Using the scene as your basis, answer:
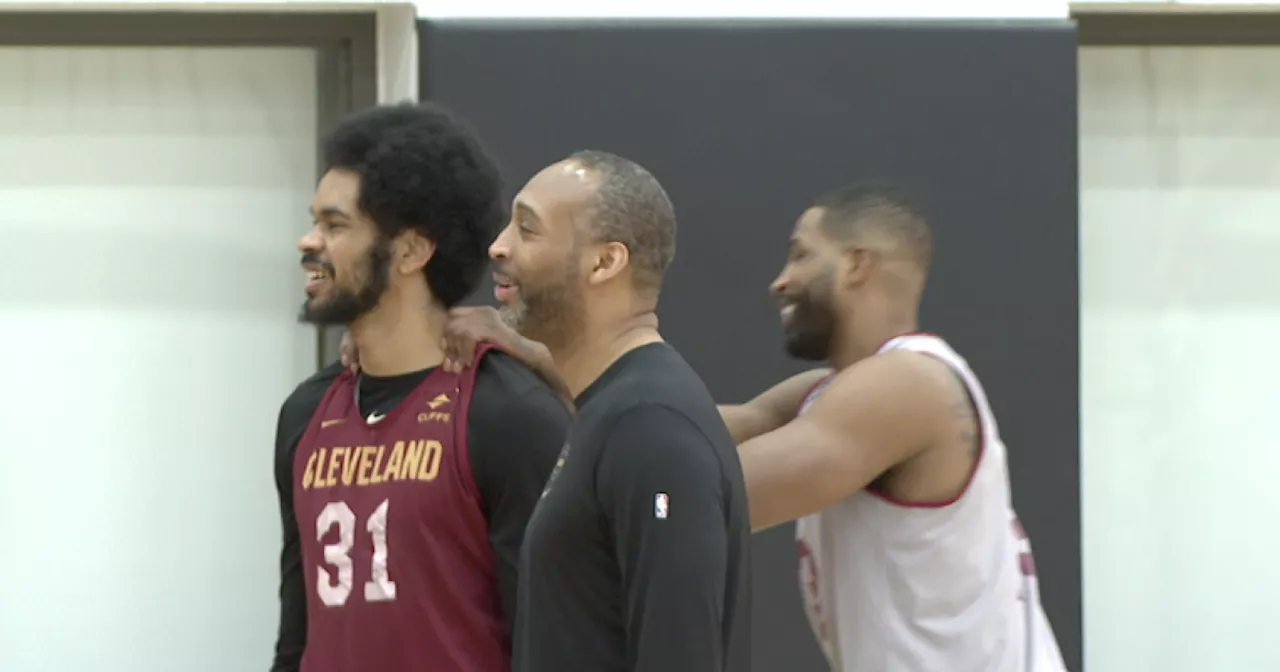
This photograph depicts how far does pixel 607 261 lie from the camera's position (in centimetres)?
170

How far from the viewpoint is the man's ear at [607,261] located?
169 centimetres

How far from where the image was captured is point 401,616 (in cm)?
186

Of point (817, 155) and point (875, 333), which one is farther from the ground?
point (817, 155)

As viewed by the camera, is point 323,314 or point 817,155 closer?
point 323,314

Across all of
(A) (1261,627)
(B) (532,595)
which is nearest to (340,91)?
(B) (532,595)

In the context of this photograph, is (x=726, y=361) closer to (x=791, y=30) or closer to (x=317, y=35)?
(x=791, y=30)

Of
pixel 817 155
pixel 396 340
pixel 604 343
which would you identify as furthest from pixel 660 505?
pixel 817 155

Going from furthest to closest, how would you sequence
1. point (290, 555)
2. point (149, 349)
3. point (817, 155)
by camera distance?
point (149, 349) → point (817, 155) → point (290, 555)

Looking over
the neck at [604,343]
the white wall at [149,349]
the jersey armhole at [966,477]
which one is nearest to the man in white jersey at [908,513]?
the jersey armhole at [966,477]

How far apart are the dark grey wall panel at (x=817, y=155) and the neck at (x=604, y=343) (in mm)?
1134

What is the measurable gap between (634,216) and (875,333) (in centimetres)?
69

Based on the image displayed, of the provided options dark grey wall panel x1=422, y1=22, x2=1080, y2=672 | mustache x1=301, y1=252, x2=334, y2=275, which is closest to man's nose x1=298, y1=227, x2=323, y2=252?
mustache x1=301, y1=252, x2=334, y2=275

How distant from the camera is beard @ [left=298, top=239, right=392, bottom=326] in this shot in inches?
77.8

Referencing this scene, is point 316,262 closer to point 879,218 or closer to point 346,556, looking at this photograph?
point 346,556
